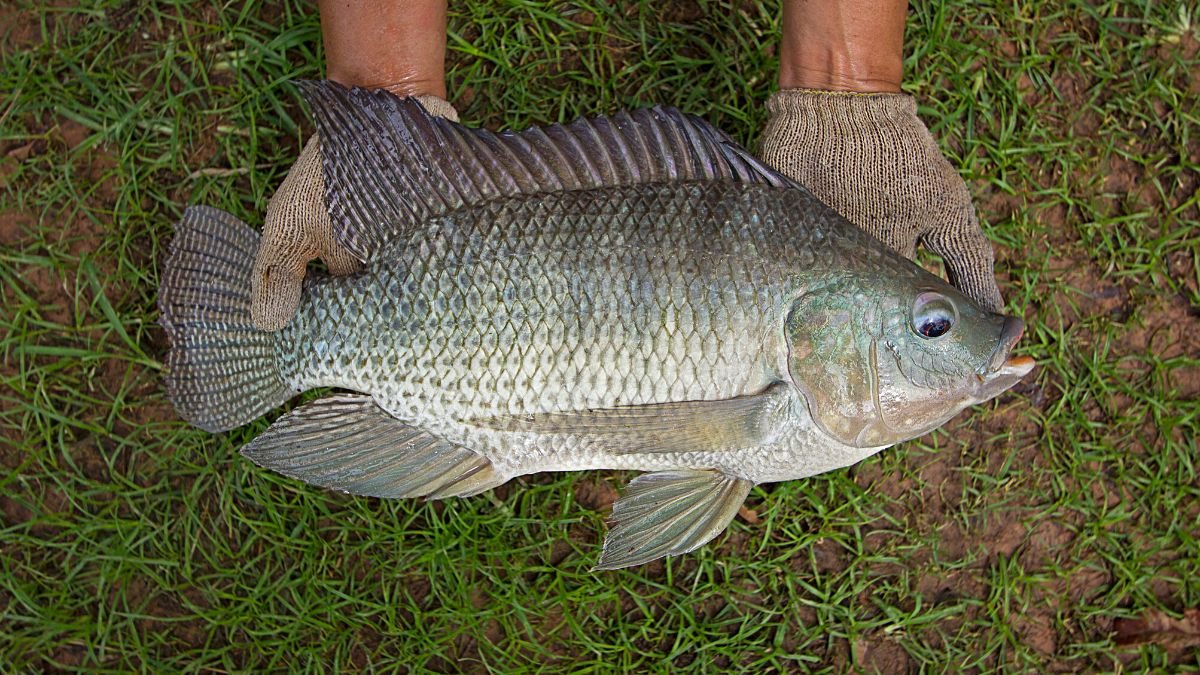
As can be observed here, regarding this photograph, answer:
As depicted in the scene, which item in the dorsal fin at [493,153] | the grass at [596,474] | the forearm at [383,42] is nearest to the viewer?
the dorsal fin at [493,153]

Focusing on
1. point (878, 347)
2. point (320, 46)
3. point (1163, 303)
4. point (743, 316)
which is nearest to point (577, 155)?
point (743, 316)

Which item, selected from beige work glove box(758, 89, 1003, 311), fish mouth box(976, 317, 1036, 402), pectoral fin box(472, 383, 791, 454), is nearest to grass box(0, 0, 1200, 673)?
beige work glove box(758, 89, 1003, 311)

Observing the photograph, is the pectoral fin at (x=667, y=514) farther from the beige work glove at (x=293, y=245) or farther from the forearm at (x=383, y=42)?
the forearm at (x=383, y=42)

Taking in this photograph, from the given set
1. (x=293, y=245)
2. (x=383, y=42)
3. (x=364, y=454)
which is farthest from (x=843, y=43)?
(x=364, y=454)

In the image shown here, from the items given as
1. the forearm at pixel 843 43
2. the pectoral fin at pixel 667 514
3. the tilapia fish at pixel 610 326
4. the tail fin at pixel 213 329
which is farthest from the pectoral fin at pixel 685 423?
the forearm at pixel 843 43

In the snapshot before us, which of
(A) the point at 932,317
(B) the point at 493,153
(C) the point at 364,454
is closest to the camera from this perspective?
(A) the point at 932,317

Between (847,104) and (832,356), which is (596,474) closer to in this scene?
(832,356)
